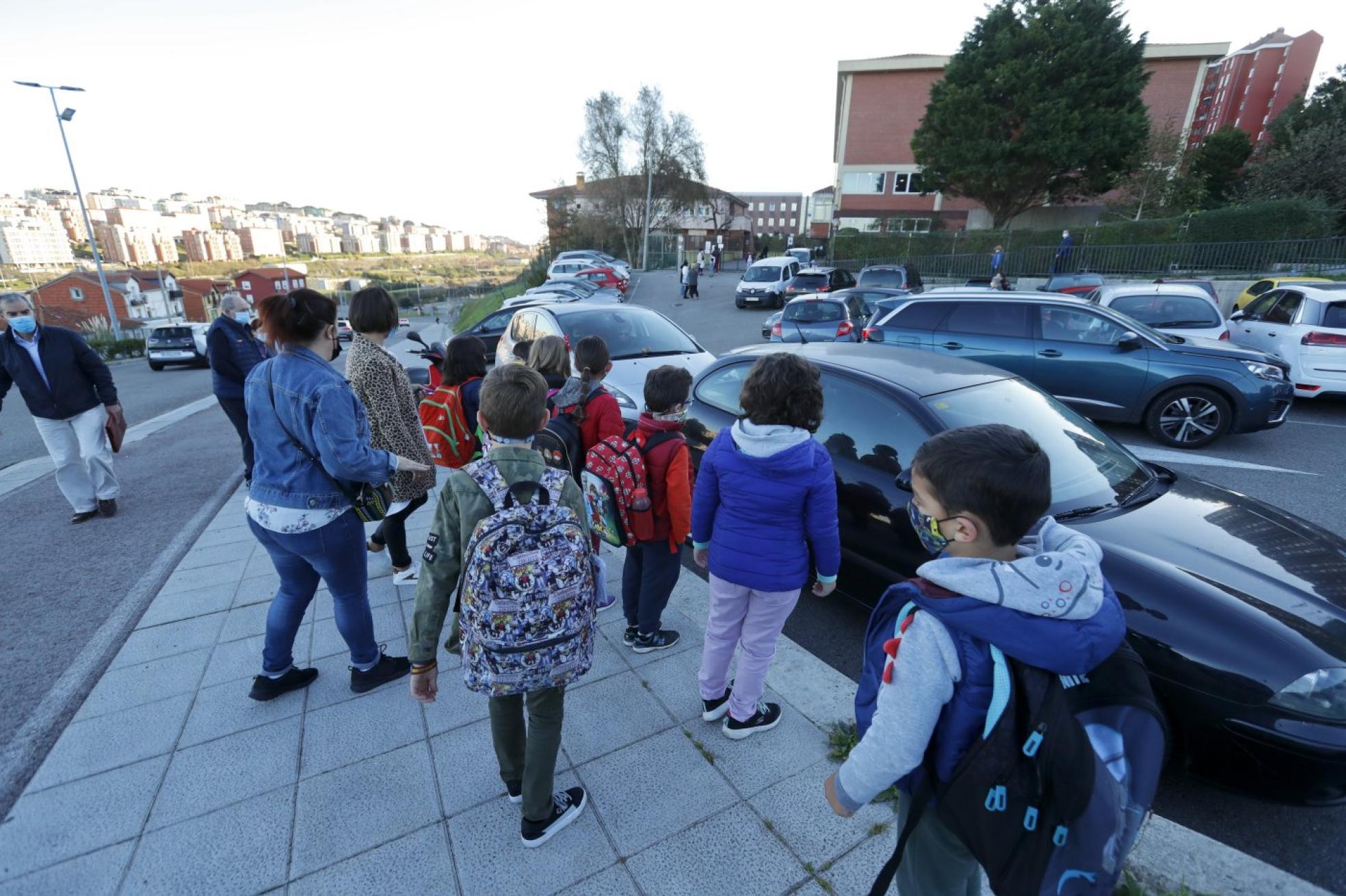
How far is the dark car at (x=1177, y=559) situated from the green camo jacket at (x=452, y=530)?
0.85 meters

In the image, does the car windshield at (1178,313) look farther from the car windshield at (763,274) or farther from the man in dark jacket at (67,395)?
the car windshield at (763,274)

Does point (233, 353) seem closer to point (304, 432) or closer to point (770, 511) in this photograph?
point (304, 432)

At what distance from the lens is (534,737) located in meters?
1.90

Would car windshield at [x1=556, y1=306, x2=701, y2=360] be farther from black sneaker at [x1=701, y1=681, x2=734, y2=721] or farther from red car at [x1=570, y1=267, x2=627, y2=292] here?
red car at [x1=570, y1=267, x2=627, y2=292]

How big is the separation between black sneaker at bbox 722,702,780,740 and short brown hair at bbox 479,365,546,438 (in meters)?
1.61

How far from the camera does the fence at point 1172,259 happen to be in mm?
15500

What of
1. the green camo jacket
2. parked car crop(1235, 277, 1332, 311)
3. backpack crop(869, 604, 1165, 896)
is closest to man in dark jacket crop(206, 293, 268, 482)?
the green camo jacket

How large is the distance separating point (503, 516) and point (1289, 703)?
8.75ft

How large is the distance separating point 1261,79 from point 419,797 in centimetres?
6751

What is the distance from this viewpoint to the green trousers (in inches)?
73.6

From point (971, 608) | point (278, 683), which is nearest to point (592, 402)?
point (278, 683)

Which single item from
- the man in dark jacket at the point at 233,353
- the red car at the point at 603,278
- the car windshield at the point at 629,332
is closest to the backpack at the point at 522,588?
the man in dark jacket at the point at 233,353

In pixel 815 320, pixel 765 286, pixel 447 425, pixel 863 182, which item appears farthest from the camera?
pixel 863 182

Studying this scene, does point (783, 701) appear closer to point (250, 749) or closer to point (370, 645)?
point (370, 645)
